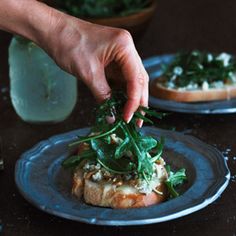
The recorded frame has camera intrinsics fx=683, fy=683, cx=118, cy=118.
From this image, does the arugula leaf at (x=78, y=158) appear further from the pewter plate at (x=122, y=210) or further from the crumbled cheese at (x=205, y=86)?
the crumbled cheese at (x=205, y=86)

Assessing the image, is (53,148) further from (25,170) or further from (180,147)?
(180,147)

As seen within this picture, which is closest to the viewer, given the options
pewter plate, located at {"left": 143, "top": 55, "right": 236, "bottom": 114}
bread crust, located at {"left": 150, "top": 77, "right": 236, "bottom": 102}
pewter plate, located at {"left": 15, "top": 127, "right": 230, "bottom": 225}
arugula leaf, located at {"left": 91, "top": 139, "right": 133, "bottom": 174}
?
pewter plate, located at {"left": 15, "top": 127, "right": 230, "bottom": 225}

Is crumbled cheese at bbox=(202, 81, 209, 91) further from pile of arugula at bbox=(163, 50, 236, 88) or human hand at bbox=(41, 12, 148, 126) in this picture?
human hand at bbox=(41, 12, 148, 126)

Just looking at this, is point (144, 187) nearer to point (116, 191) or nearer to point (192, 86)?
point (116, 191)

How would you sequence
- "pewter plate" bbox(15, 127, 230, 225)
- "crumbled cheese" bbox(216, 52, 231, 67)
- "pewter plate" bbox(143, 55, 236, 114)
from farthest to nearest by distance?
1. "crumbled cheese" bbox(216, 52, 231, 67)
2. "pewter plate" bbox(143, 55, 236, 114)
3. "pewter plate" bbox(15, 127, 230, 225)

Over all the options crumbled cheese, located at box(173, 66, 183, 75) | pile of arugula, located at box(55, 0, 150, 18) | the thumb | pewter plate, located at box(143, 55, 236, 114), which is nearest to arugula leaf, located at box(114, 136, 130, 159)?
the thumb

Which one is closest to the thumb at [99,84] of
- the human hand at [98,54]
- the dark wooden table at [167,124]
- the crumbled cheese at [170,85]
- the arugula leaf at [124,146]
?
the human hand at [98,54]
